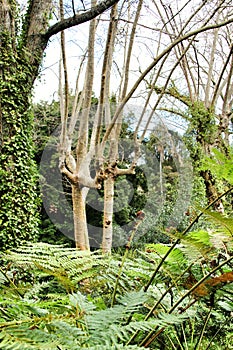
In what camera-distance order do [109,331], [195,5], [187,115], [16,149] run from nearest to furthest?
[109,331]
[16,149]
[195,5]
[187,115]

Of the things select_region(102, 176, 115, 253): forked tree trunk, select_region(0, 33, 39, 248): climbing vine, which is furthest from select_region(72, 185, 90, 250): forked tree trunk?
select_region(0, 33, 39, 248): climbing vine

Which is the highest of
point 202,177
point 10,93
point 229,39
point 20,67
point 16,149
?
point 229,39

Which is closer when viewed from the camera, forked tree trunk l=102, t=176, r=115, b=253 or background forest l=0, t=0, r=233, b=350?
background forest l=0, t=0, r=233, b=350

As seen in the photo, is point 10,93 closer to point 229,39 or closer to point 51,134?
point 51,134

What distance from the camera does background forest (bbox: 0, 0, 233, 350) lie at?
0.68 metres

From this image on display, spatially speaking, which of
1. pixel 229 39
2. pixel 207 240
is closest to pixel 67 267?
pixel 207 240

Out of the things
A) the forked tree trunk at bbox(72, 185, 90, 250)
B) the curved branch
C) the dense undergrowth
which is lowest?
the forked tree trunk at bbox(72, 185, 90, 250)

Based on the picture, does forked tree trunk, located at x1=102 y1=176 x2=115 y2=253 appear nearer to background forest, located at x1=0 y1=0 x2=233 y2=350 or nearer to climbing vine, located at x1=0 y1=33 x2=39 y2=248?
background forest, located at x1=0 y1=0 x2=233 y2=350

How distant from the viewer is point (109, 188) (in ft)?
26.8

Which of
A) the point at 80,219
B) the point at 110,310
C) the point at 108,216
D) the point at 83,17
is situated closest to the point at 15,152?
the point at 83,17

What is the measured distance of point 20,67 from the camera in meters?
5.39

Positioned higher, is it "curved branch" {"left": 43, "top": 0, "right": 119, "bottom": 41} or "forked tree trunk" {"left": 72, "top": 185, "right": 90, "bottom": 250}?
"curved branch" {"left": 43, "top": 0, "right": 119, "bottom": 41}

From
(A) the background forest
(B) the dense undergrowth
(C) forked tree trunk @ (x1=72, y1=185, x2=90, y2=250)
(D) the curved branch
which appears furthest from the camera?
(C) forked tree trunk @ (x1=72, y1=185, x2=90, y2=250)

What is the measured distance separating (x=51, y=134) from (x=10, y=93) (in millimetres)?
7059
